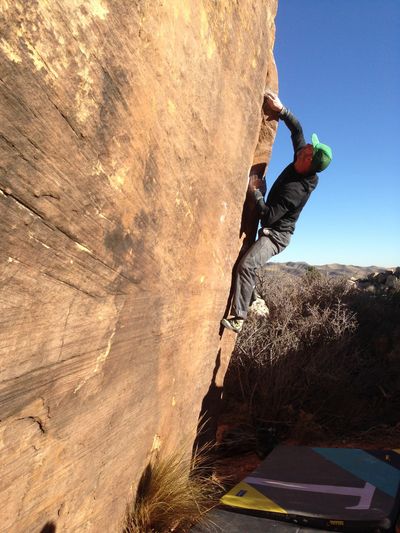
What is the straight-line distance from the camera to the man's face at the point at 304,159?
13.9ft

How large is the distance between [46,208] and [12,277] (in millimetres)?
290

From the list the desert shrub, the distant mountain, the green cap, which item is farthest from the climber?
the distant mountain

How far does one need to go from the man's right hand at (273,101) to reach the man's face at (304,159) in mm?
500

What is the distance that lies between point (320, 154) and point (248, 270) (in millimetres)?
1398

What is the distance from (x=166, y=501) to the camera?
2861 millimetres

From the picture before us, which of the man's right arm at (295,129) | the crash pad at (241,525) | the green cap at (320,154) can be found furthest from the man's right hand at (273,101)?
the crash pad at (241,525)

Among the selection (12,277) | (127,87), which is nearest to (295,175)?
(127,87)

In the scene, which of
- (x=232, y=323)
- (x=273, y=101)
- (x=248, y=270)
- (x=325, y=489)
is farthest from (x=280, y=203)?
(x=325, y=489)

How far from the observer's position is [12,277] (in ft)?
4.60

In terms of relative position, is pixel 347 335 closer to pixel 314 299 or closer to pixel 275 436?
pixel 314 299

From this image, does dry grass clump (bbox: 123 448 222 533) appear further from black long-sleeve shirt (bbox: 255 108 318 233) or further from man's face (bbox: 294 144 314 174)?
man's face (bbox: 294 144 314 174)

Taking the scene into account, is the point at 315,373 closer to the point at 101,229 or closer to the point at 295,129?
the point at 295,129

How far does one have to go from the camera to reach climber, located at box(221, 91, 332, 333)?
162 inches

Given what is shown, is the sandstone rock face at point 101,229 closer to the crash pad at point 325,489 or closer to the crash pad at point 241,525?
the crash pad at point 241,525
